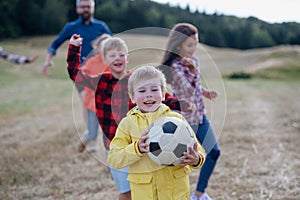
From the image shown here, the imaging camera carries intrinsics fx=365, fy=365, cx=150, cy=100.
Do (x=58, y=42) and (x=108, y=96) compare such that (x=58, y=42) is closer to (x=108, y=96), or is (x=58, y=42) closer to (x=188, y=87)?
(x=108, y=96)

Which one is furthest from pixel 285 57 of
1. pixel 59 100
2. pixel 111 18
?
pixel 59 100

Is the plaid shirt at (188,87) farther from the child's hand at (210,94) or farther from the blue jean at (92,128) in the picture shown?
the blue jean at (92,128)

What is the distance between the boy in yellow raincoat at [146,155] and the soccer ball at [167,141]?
0.08 m

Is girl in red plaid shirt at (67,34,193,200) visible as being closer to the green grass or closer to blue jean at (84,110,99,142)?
blue jean at (84,110,99,142)

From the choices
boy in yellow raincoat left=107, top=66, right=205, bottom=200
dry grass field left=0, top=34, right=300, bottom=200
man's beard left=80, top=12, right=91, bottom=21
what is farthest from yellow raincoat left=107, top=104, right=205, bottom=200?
man's beard left=80, top=12, right=91, bottom=21

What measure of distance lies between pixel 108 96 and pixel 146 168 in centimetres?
88

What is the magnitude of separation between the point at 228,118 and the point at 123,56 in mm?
6020

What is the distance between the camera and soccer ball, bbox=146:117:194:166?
208 centimetres

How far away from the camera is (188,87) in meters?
3.10

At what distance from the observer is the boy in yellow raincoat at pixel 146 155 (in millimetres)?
2203

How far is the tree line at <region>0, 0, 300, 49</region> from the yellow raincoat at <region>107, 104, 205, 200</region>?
34.3 metres

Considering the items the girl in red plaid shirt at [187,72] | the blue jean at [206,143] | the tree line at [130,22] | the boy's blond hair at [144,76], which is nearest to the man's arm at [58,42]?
the girl in red plaid shirt at [187,72]

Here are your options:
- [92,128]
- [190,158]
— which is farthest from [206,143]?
[92,128]

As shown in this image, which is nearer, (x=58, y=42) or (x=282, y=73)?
(x=58, y=42)
